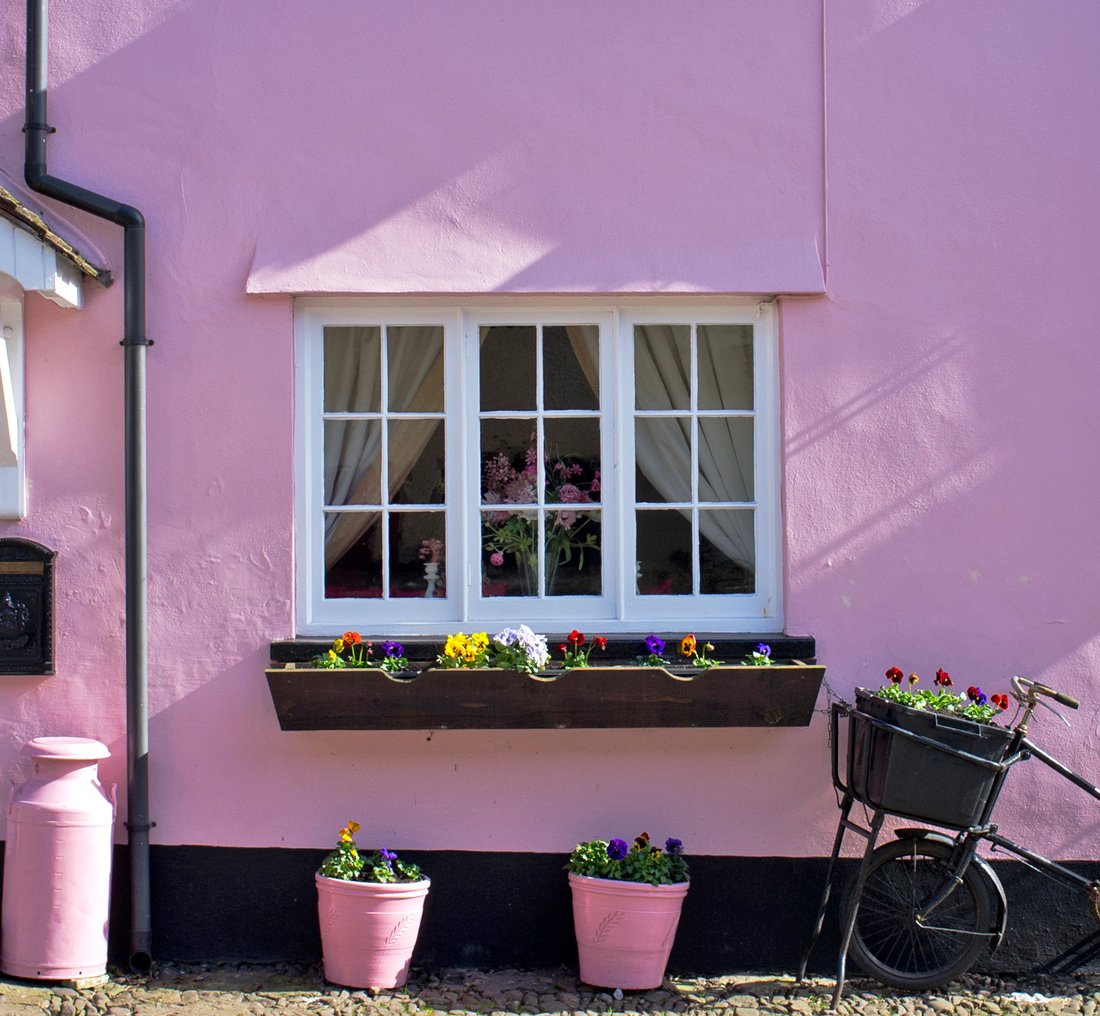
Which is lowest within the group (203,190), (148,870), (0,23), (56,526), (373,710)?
(148,870)

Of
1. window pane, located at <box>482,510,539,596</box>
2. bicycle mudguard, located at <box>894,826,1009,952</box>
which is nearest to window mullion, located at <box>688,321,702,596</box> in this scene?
window pane, located at <box>482,510,539,596</box>

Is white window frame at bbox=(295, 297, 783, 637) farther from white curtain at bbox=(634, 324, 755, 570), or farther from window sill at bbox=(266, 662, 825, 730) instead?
window sill at bbox=(266, 662, 825, 730)

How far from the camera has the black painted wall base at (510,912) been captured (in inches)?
207

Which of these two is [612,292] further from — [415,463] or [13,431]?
[13,431]

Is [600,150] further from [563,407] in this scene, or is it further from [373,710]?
[373,710]

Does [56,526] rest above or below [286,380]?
below

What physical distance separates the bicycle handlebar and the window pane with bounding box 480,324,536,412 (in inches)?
87.0

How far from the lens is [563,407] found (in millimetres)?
5504

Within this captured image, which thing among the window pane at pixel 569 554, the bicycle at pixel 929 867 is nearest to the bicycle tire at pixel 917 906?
the bicycle at pixel 929 867

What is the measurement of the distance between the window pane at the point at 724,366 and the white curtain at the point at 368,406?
1.10 m

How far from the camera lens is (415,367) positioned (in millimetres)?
5488

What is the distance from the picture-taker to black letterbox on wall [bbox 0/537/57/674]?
5270 mm

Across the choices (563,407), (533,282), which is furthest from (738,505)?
(533,282)

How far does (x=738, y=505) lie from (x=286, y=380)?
1924 mm
